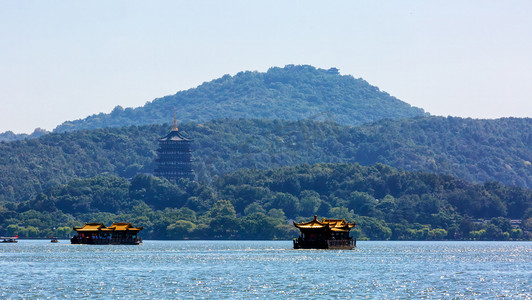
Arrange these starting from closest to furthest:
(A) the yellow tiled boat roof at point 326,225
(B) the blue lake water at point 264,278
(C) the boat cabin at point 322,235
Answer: (B) the blue lake water at point 264,278, (A) the yellow tiled boat roof at point 326,225, (C) the boat cabin at point 322,235

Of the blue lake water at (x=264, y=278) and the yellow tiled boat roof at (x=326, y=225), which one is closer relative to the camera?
the blue lake water at (x=264, y=278)

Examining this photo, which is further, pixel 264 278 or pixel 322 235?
pixel 322 235

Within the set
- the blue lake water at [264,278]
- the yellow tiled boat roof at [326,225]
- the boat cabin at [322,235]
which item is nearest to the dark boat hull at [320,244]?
the boat cabin at [322,235]

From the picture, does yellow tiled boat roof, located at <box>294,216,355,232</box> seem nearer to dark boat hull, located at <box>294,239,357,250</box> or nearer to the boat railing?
the boat railing

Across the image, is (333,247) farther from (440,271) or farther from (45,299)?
(45,299)

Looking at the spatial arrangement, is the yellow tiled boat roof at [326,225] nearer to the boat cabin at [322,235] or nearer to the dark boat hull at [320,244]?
the boat cabin at [322,235]

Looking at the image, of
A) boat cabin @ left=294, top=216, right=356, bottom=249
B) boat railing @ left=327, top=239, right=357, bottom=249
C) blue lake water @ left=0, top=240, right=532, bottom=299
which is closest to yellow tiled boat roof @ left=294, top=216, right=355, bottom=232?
boat cabin @ left=294, top=216, right=356, bottom=249

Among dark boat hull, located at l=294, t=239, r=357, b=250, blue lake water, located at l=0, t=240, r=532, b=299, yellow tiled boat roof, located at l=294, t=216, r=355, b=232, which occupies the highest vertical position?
yellow tiled boat roof, located at l=294, t=216, r=355, b=232

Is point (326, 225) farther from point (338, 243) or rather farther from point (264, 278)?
point (264, 278)

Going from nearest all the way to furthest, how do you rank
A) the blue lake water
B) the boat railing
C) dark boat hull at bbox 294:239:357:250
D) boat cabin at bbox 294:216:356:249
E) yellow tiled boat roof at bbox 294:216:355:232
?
the blue lake water → yellow tiled boat roof at bbox 294:216:355:232 → boat cabin at bbox 294:216:356:249 → dark boat hull at bbox 294:239:357:250 → the boat railing

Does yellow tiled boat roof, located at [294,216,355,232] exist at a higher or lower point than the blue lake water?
higher

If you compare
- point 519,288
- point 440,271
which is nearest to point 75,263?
point 440,271

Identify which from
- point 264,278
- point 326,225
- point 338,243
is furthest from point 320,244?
point 264,278

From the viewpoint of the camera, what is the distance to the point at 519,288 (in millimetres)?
88875
